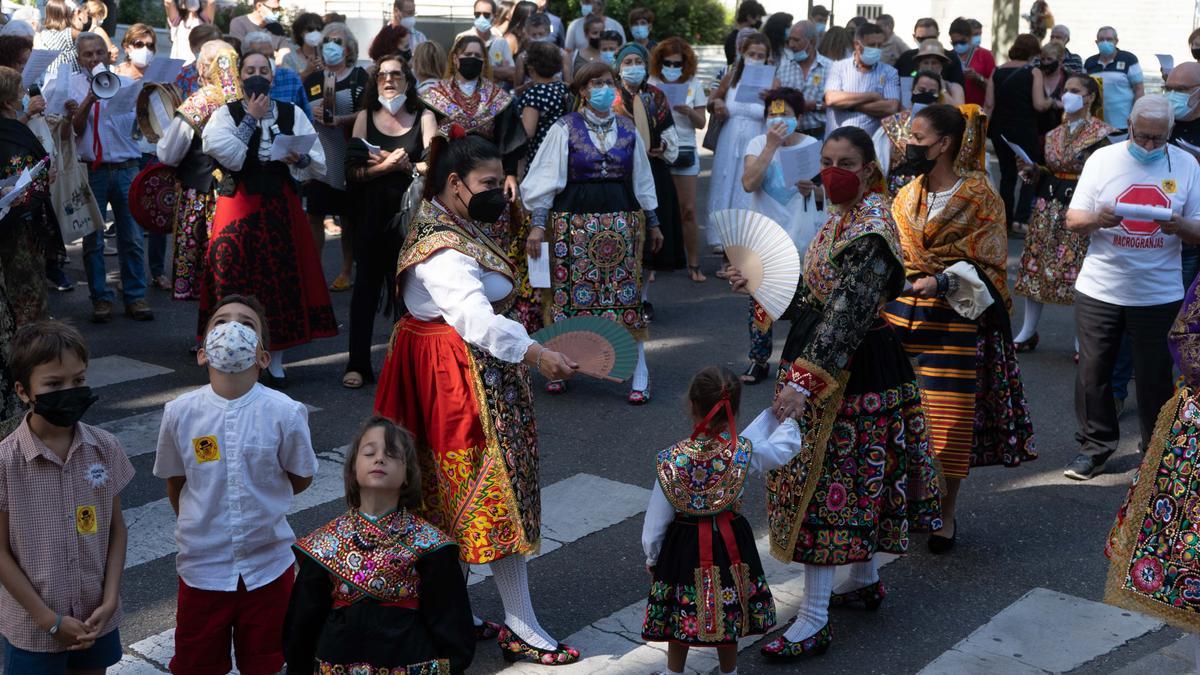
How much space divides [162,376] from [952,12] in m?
31.3

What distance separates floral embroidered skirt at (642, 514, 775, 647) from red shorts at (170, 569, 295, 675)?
4.10 ft

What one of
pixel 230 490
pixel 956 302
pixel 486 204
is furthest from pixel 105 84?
pixel 956 302

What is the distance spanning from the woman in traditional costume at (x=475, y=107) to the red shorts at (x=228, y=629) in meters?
4.59

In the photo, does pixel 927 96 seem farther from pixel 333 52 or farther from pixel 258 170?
pixel 258 170

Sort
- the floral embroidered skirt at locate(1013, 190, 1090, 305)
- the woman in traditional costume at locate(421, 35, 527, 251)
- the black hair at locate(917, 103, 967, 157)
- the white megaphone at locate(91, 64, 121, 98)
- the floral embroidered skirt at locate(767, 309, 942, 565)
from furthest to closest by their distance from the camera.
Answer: the floral embroidered skirt at locate(1013, 190, 1090, 305) → the white megaphone at locate(91, 64, 121, 98) → the woman in traditional costume at locate(421, 35, 527, 251) → the black hair at locate(917, 103, 967, 157) → the floral embroidered skirt at locate(767, 309, 942, 565)

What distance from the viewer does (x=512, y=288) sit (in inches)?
191

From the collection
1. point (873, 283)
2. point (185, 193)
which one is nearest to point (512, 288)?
point (873, 283)

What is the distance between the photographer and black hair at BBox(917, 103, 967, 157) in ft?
18.8

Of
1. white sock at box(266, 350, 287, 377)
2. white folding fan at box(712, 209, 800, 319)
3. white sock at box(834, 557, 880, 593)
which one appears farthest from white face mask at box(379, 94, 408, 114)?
white sock at box(834, 557, 880, 593)

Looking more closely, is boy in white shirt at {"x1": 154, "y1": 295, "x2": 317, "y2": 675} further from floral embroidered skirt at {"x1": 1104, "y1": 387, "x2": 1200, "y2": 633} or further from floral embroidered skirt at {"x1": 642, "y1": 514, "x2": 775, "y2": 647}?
floral embroidered skirt at {"x1": 1104, "y1": 387, "x2": 1200, "y2": 633}

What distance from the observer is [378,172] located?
8.66 m

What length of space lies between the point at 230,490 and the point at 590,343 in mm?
1321

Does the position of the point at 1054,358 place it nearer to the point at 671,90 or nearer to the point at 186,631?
the point at 671,90

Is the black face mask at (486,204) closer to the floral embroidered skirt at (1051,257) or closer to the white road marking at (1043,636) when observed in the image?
the white road marking at (1043,636)
